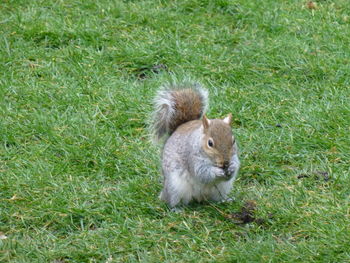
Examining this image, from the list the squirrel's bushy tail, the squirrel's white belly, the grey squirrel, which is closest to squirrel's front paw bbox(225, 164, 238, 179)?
the grey squirrel

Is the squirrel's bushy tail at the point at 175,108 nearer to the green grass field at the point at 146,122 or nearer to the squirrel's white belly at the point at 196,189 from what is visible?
the green grass field at the point at 146,122

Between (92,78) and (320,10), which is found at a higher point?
(320,10)

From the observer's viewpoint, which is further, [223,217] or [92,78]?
[92,78]

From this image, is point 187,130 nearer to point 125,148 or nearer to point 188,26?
point 125,148

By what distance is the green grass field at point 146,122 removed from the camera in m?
3.72

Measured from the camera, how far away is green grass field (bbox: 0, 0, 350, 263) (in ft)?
12.2

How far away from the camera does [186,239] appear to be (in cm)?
371

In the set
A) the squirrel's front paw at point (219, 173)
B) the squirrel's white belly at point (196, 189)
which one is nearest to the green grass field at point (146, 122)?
the squirrel's white belly at point (196, 189)

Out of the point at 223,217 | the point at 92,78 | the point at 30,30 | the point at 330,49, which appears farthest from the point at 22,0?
the point at 223,217

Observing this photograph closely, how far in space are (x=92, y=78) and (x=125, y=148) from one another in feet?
3.10

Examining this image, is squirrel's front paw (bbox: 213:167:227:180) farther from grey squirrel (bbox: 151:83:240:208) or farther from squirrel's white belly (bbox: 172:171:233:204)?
squirrel's white belly (bbox: 172:171:233:204)

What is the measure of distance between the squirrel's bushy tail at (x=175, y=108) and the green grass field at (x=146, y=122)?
24cm

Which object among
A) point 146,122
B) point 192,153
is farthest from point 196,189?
point 146,122

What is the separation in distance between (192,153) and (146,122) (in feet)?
3.18
